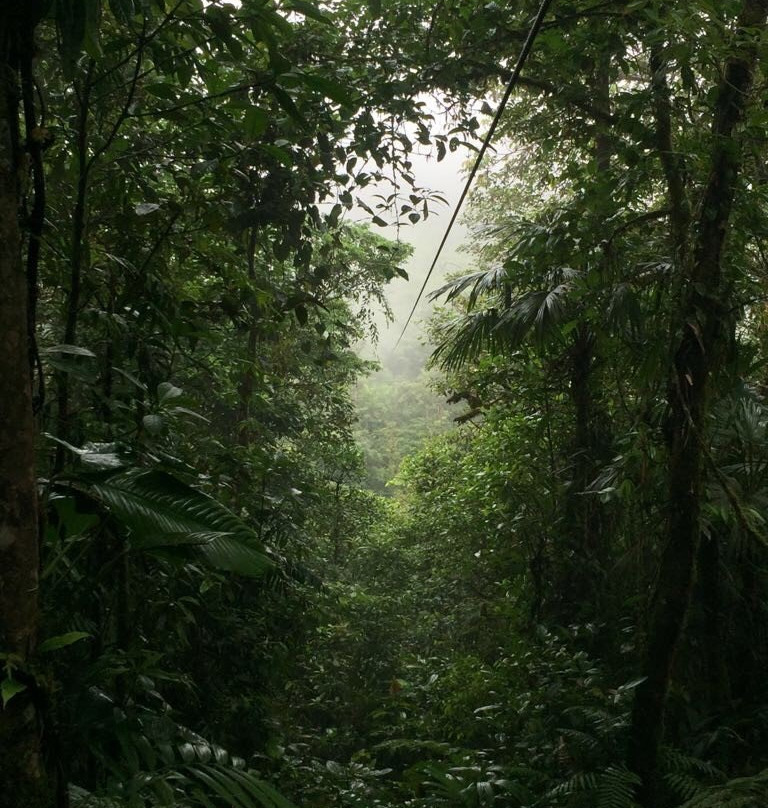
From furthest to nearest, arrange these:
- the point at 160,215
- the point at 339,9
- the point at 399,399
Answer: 1. the point at 399,399
2. the point at 339,9
3. the point at 160,215

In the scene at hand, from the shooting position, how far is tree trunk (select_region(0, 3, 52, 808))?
0.93m

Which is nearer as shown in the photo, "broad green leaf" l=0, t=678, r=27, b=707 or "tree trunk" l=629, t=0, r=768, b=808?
"broad green leaf" l=0, t=678, r=27, b=707

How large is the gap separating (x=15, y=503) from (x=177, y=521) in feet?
0.79

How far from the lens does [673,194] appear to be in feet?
8.80

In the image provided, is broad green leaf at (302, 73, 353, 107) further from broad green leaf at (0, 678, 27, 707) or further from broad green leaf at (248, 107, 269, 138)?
broad green leaf at (0, 678, 27, 707)

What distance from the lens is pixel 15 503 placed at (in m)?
0.98

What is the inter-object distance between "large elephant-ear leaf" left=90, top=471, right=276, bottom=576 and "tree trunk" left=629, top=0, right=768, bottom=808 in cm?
161

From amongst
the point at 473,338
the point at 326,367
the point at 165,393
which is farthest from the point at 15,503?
the point at 473,338

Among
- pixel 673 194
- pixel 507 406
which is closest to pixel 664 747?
pixel 673 194

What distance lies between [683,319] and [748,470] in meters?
1.28

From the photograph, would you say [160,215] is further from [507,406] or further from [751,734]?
[507,406]

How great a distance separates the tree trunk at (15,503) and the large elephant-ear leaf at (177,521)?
5.8 inches

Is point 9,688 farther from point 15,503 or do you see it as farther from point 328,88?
point 328,88

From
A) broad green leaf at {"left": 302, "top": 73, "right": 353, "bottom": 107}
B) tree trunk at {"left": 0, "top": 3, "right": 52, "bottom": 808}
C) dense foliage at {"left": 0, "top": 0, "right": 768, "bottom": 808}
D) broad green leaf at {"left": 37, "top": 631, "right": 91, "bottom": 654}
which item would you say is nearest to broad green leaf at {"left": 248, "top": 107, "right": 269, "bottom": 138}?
→ dense foliage at {"left": 0, "top": 0, "right": 768, "bottom": 808}
